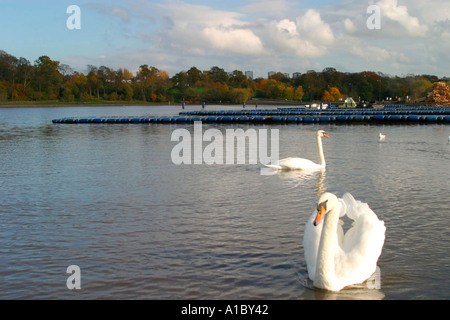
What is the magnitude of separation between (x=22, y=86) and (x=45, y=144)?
137681 millimetres

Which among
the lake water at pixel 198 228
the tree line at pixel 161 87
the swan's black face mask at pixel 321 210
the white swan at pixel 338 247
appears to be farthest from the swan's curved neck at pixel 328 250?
the tree line at pixel 161 87

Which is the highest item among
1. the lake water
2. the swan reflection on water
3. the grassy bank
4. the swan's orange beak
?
the grassy bank

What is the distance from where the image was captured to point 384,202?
10.8 m

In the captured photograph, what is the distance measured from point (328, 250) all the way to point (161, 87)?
186686 millimetres

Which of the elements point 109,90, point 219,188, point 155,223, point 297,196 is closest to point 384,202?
point 297,196

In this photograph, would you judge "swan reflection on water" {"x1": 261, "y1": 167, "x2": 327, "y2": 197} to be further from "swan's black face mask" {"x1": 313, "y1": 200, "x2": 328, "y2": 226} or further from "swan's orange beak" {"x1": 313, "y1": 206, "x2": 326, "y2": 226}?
"swan's orange beak" {"x1": 313, "y1": 206, "x2": 326, "y2": 226}

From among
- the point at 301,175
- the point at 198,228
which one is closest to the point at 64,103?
the point at 301,175

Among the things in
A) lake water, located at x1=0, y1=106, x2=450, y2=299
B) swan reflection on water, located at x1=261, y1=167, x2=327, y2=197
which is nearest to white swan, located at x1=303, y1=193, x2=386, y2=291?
lake water, located at x1=0, y1=106, x2=450, y2=299

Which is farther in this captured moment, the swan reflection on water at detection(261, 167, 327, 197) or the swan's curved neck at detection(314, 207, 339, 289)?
the swan reflection on water at detection(261, 167, 327, 197)

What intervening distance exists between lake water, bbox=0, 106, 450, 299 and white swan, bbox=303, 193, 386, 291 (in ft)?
0.74

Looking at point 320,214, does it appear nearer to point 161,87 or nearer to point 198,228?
point 198,228

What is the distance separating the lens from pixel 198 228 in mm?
8859

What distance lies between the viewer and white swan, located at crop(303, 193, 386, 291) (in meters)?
5.76

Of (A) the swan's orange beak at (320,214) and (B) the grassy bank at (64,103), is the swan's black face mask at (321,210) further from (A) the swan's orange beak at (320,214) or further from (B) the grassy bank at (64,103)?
(B) the grassy bank at (64,103)
